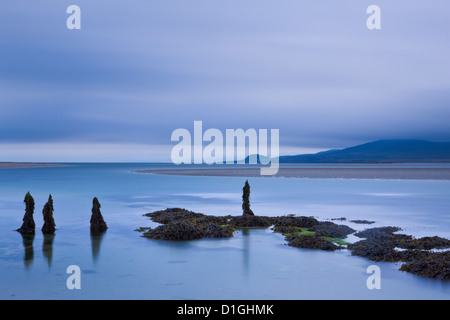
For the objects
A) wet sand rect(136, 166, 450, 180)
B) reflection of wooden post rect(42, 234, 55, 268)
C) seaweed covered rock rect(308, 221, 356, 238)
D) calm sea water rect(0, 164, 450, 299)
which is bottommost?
wet sand rect(136, 166, 450, 180)

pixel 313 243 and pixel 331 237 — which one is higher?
pixel 313 243

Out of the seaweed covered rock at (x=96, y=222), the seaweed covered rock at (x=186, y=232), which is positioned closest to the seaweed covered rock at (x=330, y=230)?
the seaweed covered rock at (x=186, y=232)

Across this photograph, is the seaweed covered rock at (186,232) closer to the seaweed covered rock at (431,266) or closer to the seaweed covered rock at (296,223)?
the seaweed covered rock at (296,223)

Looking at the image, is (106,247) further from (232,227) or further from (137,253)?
(232,227)

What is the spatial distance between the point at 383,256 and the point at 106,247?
1038 cm

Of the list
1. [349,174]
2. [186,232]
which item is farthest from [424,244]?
[349,174]

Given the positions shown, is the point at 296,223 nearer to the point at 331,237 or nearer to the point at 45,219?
the point at 331,237

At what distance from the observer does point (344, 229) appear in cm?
1941

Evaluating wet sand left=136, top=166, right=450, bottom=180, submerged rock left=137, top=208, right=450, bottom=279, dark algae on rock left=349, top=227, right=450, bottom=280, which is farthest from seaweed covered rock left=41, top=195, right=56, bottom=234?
wet sand left=136, top=166, right=450, bottom=180

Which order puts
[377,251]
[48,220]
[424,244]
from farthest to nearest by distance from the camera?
[48,220] < [424,244] < [377,251]

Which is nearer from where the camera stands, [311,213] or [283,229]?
[283,229]

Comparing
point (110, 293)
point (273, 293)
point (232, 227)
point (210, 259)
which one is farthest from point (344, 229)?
point (110, 293)

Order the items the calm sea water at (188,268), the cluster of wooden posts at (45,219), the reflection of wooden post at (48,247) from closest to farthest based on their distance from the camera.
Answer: the calm sea water at (188,268) < the reflection of wooden post at (48,247) < the cluster of wooden posts at (45,219)

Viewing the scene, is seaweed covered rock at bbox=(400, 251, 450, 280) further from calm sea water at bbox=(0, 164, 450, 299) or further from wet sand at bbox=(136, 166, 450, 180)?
wet sand at bbox=(136, 166, 450, 180)
